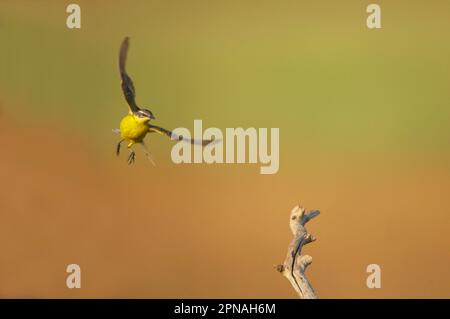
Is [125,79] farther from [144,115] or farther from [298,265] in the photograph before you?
[298,265]

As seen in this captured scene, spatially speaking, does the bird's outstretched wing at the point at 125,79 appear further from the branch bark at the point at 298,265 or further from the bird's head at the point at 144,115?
the branch bark at the point at 298,265

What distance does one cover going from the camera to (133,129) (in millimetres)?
3785

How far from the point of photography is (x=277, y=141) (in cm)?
457

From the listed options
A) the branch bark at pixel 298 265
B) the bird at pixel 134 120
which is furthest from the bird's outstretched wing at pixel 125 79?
the branch bark at pixel 298 265

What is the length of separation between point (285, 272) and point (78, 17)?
2.35 m

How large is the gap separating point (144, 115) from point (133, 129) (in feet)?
0.40

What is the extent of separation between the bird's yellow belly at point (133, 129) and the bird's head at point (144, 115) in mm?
30

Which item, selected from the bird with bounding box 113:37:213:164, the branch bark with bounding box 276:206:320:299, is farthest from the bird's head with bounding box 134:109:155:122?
the branch bark with bounding box 276:206:320:299

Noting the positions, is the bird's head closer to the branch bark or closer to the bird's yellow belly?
the bird's yellow belly

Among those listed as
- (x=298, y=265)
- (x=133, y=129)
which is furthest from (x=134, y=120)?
(x=298, y=265)

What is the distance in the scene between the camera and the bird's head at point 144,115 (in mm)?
3697

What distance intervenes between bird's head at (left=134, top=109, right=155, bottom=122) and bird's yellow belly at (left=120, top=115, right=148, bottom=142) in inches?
1.2
